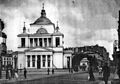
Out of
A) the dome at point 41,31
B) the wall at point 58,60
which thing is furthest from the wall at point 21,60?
the wall at point 58,60

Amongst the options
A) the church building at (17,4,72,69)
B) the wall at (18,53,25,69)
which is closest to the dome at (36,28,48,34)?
the church building at (17,4,72,69)

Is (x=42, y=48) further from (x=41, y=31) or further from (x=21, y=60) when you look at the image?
(x=41, y=31)

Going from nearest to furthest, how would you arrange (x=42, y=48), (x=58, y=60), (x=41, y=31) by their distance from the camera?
(x=42, y=48), (x=58, y=60), (x=41, y=31)

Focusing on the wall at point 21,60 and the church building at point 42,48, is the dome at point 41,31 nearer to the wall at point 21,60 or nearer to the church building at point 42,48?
the church building at point 42,48

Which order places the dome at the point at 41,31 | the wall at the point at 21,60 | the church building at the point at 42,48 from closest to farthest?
the wall at the point at 21,60
the church building at the point at 42,48
the dome at the point at 41,31

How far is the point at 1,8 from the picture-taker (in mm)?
16984

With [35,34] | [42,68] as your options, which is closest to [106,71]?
[42,68]

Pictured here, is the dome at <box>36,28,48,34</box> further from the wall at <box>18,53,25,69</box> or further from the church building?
the wall at <box>18,53,25,69</box>

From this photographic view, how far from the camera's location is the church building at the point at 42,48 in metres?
52.8

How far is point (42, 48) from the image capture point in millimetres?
52500

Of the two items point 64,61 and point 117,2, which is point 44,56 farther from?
point 117,2

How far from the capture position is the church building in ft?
173

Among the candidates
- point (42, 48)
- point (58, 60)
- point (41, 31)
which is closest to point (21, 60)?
point (42, 48)

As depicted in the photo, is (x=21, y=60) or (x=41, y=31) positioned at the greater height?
(x=41, y=31)
